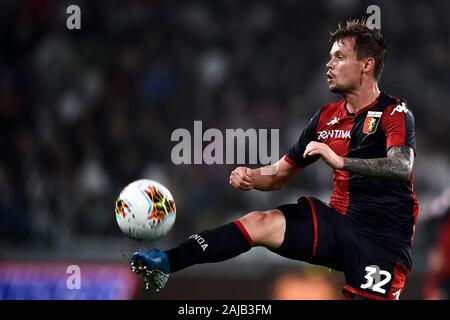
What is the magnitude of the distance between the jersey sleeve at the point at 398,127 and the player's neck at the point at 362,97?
21cm

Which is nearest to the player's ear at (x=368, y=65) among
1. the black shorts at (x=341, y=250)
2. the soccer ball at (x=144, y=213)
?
the black shorts at (x=341, y=250)

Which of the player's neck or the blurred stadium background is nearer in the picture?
the player's neck

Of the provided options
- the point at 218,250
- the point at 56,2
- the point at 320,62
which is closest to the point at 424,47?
the point at 320,62

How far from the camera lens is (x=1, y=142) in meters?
9.86

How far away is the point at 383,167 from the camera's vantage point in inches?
181

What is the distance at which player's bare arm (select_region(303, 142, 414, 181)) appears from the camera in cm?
445

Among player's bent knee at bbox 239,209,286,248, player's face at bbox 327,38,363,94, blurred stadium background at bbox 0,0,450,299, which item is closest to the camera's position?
player's bent knee at bbox 239,209,286,248

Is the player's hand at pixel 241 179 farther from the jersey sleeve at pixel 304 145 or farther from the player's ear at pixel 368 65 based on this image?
the player's ear at pixel 368 65

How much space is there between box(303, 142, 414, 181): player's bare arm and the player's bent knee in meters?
0.51

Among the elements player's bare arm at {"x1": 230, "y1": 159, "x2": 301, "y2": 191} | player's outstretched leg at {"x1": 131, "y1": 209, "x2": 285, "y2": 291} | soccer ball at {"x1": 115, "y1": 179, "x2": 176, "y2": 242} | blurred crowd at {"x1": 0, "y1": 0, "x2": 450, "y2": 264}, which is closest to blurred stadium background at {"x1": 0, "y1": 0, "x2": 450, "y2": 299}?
blurred crowd at {"x1": 0, "y1": 0, "x2": 450, "y2": 264}

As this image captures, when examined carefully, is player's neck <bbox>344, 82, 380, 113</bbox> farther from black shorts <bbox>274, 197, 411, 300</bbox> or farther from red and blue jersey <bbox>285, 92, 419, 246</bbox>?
black shorts <bbox>274, 197, 411, 300</bbox>

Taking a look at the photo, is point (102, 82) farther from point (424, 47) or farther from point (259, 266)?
point (424, 47)

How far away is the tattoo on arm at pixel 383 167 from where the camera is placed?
4562 millimetres
